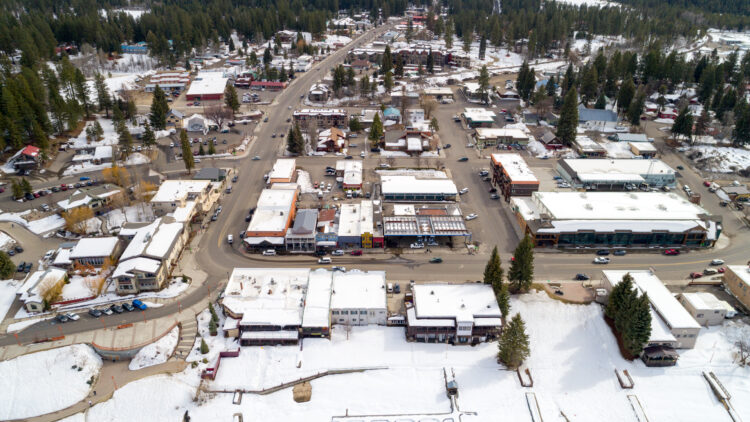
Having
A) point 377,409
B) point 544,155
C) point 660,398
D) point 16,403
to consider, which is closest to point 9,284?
point 16,403

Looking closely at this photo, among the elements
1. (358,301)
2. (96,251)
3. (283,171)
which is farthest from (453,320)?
(96,251)

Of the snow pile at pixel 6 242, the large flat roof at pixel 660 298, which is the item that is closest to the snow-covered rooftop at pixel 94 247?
the snow pile at pixel 6 242

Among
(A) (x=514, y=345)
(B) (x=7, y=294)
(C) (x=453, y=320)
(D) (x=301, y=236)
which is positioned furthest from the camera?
(D) (x=301, y=236)

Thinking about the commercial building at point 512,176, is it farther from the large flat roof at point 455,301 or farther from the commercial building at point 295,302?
the commercial building at point 295,302

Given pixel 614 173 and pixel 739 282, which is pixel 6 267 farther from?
pixel 614 173

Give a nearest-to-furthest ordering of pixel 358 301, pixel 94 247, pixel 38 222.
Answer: pixel 358 301, pixel 94 247, pixel 38 222

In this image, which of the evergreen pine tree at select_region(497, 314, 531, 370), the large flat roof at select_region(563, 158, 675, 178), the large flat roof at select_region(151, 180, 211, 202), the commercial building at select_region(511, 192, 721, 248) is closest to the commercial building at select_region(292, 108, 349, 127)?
the large flat roof at select_region(151, 180, 211, 202)
